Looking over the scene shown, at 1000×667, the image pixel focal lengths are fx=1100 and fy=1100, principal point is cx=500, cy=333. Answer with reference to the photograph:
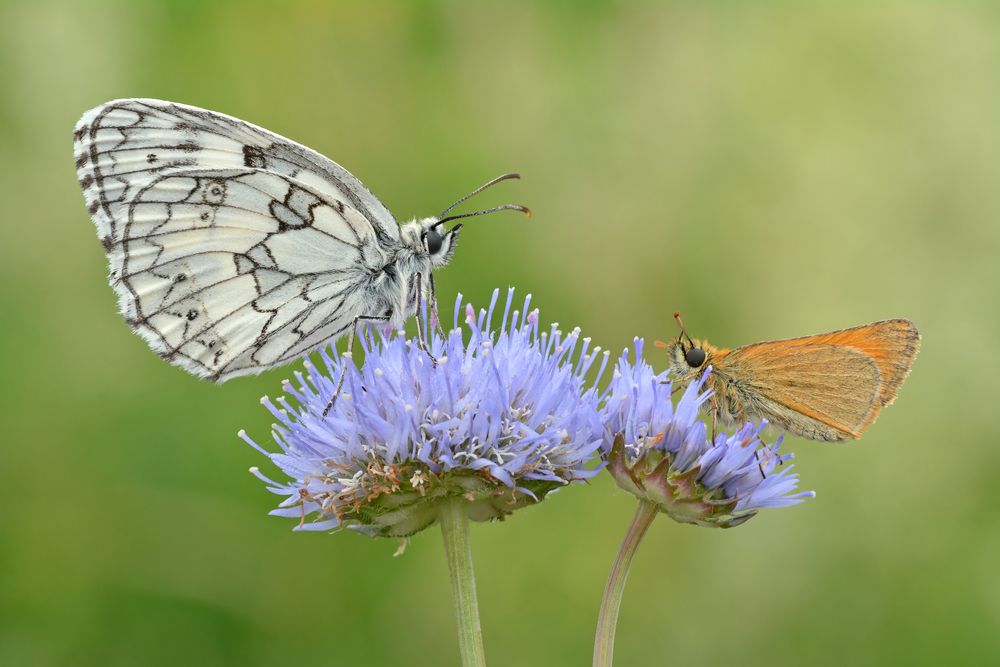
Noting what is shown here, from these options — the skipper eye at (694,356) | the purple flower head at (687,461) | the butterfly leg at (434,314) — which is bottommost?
the purple flower head at (687,461)

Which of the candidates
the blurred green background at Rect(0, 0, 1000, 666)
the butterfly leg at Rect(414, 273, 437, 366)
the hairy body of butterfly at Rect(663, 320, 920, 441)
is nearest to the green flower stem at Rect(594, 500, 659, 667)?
the hairy body of butterfly at Rect(663, 320, 920, 441)

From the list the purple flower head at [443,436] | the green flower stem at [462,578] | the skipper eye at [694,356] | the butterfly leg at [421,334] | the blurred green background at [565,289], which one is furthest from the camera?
the blurred green background at [565,289]

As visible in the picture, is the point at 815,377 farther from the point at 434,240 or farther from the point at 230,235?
the point at 230,235

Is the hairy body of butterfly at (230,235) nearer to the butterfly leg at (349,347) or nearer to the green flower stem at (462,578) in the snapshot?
the butterfly leg at (349,347)

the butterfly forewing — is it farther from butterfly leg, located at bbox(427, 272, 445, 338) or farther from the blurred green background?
the blurred green background

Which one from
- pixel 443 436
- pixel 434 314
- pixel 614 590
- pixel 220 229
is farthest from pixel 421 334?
pixel 614 590

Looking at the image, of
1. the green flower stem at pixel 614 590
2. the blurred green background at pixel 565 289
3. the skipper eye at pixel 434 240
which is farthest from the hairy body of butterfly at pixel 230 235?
the blurred green background at pixel 565 289
